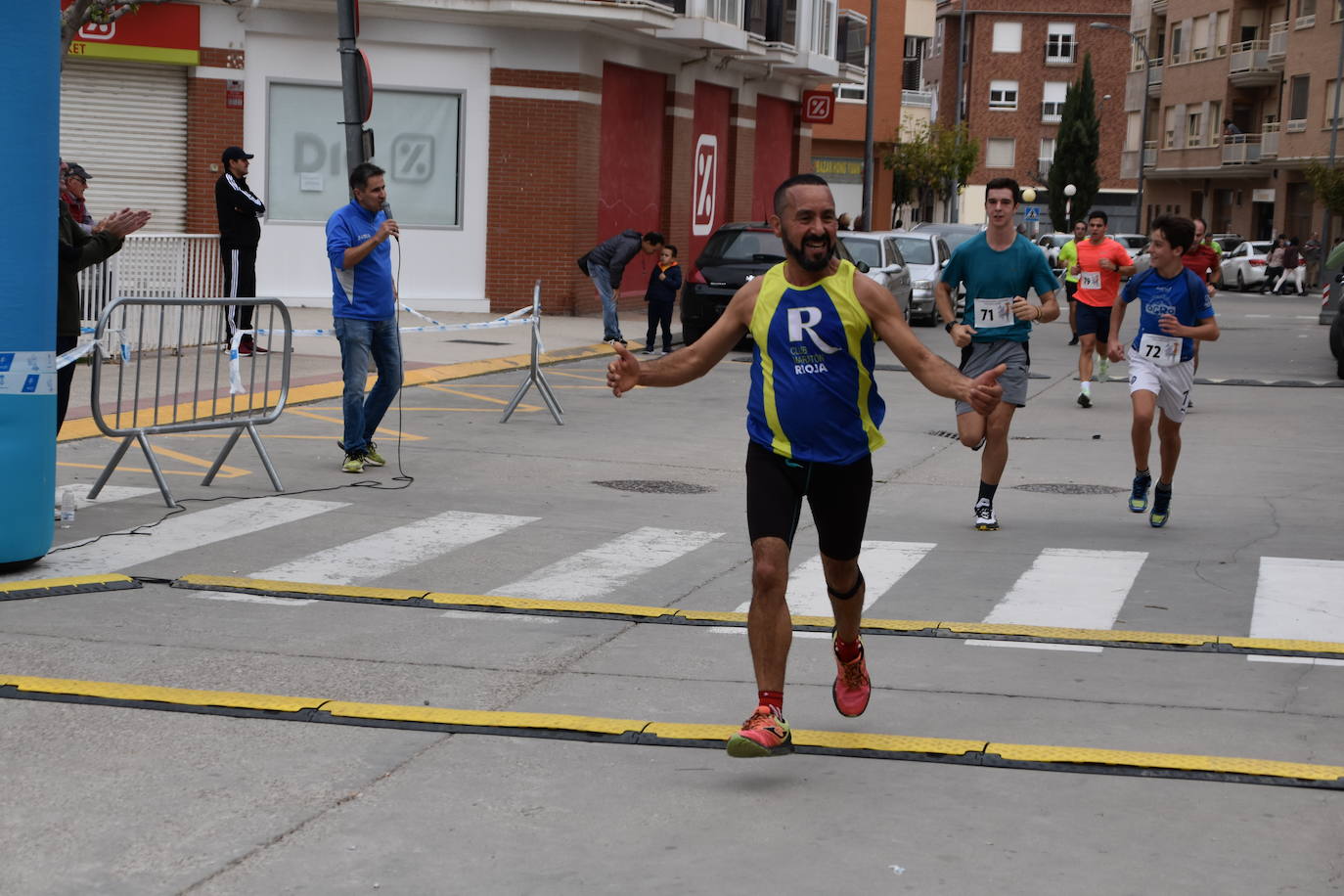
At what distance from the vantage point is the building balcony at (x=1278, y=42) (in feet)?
223

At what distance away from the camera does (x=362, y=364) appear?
39.3ft

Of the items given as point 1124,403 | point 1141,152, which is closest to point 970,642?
point 1124,403

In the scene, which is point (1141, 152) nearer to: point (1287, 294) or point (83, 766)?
point (1287, 294)

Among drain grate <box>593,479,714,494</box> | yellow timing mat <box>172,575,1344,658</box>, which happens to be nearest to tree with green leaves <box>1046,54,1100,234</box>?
drain grate <box>593,479,714,494</box>

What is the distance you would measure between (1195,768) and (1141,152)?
7695 centimetres

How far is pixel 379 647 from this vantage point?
283 inches

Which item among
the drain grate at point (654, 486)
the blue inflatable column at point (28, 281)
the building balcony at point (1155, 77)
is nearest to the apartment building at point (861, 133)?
the building balcony at point (1155, 77)

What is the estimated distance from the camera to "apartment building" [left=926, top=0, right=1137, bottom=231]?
97.3 meters

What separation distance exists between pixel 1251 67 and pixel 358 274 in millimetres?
65538

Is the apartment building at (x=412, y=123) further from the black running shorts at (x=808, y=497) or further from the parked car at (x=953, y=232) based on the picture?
the black running shorts at (x=808, y=497)

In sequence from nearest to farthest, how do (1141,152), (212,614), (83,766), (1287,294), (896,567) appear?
(83,766), (212,614), (896,567), (1287,294), (1141,152)

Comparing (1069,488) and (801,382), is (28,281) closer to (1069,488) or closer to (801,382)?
(801,382)

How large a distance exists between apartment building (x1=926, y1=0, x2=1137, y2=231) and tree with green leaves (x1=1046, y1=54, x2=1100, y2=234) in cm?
397

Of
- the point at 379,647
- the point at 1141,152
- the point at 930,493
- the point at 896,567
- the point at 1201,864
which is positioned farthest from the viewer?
the point at 1141,152
